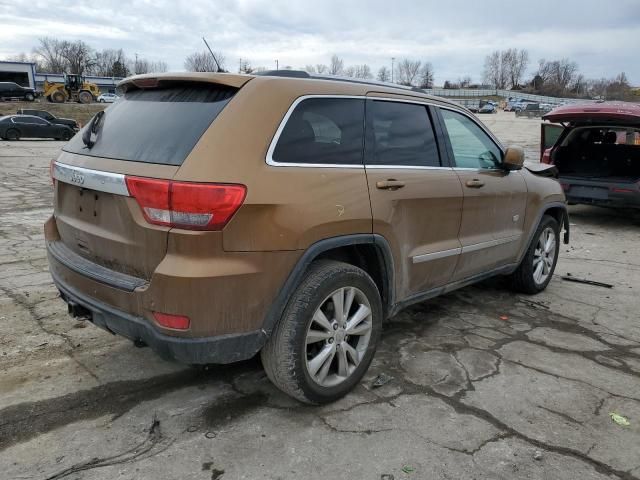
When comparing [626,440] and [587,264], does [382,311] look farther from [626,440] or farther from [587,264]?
[587,264]

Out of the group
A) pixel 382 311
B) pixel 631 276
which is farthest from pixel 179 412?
pixel 631 276

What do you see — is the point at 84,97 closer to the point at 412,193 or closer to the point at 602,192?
the point at 602,192

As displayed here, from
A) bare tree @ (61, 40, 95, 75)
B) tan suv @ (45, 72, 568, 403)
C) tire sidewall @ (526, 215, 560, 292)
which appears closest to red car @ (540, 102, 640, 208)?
tire sidewall @ (526, 215, 560, 292)

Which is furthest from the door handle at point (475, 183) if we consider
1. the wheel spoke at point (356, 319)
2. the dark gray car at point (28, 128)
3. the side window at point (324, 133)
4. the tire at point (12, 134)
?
the tire at point (12, 134)

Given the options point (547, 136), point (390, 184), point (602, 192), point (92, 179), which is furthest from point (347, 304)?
point (547, 136)

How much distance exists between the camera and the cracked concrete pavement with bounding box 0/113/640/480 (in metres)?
2.65

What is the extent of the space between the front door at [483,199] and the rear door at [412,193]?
0.17 m

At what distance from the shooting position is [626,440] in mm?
2924

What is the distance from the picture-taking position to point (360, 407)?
125 inches

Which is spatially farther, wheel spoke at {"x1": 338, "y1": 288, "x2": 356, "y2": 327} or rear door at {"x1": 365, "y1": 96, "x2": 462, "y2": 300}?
rear door at {"x1": 365, "y1": 96, "x2": 462, "y2": 300}

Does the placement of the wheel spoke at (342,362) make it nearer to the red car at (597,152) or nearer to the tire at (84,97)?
the red car at (597,152)

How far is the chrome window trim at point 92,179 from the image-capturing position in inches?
107

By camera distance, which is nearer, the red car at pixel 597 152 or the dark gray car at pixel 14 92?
the red car at pixel 597 152

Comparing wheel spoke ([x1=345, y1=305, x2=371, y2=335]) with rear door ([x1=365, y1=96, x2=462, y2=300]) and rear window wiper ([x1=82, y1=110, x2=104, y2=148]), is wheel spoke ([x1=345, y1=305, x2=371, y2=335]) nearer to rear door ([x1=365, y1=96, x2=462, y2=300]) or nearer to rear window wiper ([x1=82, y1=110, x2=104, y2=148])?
rear door ([x1=365, y1=96, x2=462, y2=300])
